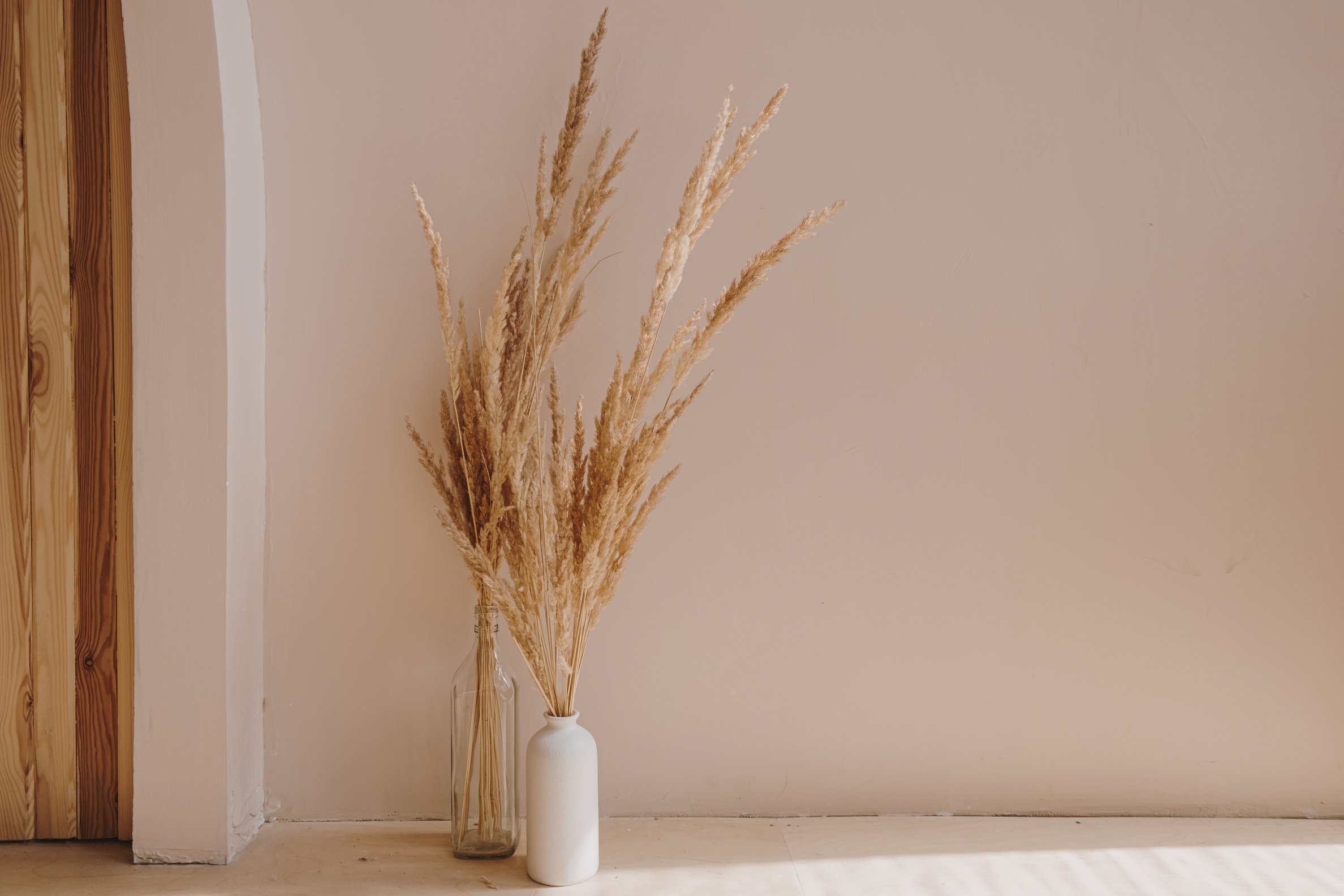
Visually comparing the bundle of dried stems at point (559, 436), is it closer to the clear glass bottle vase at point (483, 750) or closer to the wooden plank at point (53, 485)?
the clear glass bottle vase at point (483, 750)

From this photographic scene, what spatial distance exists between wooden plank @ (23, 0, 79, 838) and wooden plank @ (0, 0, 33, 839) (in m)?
0.01

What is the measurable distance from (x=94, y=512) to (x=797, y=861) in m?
1.27

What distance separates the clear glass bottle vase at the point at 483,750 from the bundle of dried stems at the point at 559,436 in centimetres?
9

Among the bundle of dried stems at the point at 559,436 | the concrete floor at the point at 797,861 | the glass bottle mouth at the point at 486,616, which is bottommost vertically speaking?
the concrete floor at the point at 797,861

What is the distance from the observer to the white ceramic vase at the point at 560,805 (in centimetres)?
121

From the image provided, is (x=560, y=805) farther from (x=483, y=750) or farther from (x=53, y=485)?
(x=53, y=485)

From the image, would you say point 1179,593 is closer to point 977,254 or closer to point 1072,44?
point 977,254

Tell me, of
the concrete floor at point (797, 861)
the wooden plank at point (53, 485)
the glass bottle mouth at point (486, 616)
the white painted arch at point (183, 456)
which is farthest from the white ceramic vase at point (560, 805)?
the wooden plank at point (53, 485)

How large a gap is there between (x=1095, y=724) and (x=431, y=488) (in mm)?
1212

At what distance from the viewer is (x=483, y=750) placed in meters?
1.29

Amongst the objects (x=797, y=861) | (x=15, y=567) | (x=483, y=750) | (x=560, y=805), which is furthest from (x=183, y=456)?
(x=797, y=861)

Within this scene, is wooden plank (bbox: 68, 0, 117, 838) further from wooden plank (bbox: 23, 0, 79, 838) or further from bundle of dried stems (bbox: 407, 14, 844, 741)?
bundle of dried stems (bbox: 407, 14, 844, 741)

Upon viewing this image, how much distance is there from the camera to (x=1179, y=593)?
144 centimetres

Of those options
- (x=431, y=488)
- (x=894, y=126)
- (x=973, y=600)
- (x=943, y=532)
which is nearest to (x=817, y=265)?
(x=894, y=126)
